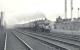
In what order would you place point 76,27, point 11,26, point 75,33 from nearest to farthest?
1. point 75,33
2. point 76,27
3. point 11,26

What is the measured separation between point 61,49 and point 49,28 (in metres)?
55.6

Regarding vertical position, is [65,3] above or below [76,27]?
above

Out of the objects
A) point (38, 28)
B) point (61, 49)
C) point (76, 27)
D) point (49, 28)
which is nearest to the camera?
point (61, 49)

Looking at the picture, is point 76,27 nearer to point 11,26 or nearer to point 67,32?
point 67,32

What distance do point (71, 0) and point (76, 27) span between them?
541 inches

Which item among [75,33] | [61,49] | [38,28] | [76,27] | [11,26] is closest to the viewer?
[61,49]

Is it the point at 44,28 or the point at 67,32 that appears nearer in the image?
the point at 67,32

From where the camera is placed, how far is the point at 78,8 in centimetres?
7688

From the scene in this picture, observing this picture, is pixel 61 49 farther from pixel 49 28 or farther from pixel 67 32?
pixel 49 28

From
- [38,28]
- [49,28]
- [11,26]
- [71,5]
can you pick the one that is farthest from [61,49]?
[11,26]

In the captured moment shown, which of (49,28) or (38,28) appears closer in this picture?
(49,28)

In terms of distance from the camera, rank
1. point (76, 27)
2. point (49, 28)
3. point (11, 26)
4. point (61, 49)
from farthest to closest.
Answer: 1. point (11, 26)
2. point (49, 28)
3. point (76, 27)
4. point (61, 49)

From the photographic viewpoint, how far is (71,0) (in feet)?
225

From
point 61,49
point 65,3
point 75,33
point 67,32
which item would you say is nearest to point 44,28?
point 65,3
